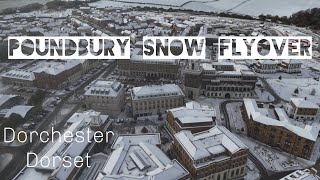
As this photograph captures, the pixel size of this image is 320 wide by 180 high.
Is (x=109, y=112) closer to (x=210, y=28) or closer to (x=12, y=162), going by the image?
(x=12, y=162)

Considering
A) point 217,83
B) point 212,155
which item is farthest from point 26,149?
point 217,83

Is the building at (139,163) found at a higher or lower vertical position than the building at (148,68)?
lower

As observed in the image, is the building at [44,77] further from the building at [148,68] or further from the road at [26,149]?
the building at [148,68]

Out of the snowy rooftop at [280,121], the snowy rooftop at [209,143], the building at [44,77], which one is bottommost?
the snowy rooftop at [209,143]

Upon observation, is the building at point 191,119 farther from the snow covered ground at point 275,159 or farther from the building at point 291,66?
the building at point 291,66

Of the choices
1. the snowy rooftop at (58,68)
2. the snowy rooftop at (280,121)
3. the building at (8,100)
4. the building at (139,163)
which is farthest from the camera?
the snowy rooftop at (58,68)

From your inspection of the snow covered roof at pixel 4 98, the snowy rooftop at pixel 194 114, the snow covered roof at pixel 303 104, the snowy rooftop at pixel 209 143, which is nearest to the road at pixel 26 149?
the snow covered roof at pixel 4 98

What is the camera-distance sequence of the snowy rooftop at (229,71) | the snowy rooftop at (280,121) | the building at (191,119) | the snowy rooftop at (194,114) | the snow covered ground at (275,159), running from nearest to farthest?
the snow covered ground at (275,159) < the snowy rooftop at (280,121) < the building at (191,119) < the snowy rooftop at (194,114) < the snowy rooftop at (229,71)

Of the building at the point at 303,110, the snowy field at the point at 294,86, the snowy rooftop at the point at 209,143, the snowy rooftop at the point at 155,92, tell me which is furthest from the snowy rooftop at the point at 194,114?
the snowy field at the point at 294,86

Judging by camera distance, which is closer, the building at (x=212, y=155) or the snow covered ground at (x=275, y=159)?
the building at (x=212, y=155)
